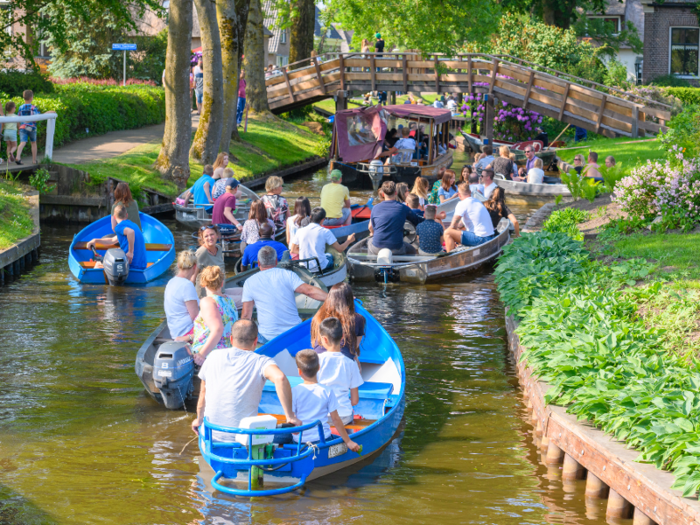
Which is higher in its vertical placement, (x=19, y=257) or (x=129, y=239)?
(x=129, y=239)

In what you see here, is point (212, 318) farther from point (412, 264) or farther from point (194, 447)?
point (412, 264)

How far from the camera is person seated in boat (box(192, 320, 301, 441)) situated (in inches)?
265

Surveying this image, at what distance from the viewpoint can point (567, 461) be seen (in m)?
7.07

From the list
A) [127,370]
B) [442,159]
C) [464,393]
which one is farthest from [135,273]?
[442,159]

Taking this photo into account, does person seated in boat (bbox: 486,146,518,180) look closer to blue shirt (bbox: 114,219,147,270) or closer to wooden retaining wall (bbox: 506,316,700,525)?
blue shirt (bbox: 114,219,147,270)

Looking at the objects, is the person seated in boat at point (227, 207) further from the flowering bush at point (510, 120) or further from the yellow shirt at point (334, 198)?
the flowering bush at point (510, 120)

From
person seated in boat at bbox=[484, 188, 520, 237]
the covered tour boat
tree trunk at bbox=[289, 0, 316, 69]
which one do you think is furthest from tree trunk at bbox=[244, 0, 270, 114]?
person seated in boat at bbox=[484, 188, 520, 237]

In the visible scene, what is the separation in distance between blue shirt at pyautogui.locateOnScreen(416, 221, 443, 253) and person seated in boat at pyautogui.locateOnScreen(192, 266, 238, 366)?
6809mm

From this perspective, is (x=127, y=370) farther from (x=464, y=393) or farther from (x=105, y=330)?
(x=464, y=393)

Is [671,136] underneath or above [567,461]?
above

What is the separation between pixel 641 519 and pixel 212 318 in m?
4.44

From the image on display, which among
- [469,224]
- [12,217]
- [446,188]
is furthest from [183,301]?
[446,188]

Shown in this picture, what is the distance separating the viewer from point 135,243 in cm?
1432

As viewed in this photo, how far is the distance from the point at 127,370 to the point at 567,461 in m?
5.38
